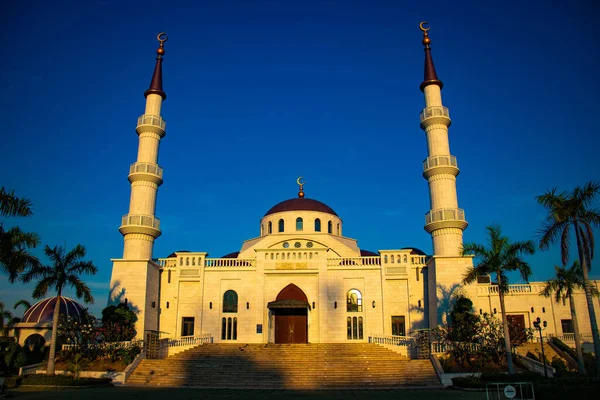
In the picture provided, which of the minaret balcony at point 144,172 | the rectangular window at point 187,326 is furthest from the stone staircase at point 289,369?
the minaret balcony at point 144,172

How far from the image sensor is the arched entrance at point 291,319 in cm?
3541

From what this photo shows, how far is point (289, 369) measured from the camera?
27.4 meters

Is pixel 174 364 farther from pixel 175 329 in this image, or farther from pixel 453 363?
pixel 453 363

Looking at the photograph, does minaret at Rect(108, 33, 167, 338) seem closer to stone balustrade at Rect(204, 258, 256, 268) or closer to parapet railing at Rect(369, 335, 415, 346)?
stone balustrade at Rect(204, 258, 256, 268)

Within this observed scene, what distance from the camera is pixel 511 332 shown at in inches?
1129

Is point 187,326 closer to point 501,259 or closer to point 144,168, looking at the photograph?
point 144,168

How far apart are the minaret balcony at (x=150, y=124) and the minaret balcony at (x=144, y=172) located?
2905 mm

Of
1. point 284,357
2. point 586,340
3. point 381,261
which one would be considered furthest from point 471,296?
point 284,357

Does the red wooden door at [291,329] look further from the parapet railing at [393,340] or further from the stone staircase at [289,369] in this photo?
the parapet railing at [393,340]

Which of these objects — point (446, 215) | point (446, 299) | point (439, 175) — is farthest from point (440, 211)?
point (446, 299)

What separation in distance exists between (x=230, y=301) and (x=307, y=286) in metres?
5.61

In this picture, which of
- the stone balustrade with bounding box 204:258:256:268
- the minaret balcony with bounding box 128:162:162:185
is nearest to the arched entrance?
the stone balustrade with bounding box 204:258:256:268

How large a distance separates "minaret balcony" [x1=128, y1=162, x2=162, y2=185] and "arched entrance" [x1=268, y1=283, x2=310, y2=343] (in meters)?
12.5

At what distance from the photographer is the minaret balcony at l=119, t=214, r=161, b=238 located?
34938 mm
